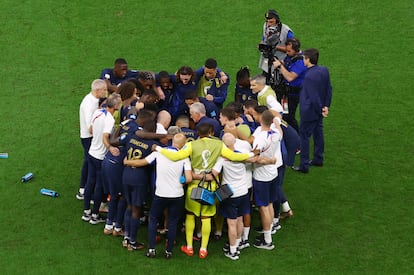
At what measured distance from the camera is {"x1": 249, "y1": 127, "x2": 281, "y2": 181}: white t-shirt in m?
8.09

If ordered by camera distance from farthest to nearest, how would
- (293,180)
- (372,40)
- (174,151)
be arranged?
(372,40), (293,180), (174,151)

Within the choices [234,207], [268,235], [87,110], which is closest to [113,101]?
[87,110]

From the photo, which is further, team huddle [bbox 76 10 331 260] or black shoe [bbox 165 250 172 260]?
black shoe [bbox 165 250 172 260]

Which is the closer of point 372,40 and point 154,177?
point 154,177

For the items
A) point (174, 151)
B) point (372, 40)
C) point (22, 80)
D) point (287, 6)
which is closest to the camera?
point (174, 151)

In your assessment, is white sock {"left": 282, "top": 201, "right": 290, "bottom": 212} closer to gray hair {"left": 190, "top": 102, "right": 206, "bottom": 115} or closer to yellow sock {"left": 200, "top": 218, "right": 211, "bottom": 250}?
yellow sock {"left": 200, "top": 218, "right": 211, "bottom": 250}

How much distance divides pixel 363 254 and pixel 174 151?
282 cm

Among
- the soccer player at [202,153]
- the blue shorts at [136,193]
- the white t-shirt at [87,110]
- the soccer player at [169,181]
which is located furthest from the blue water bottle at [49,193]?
the soccer player at [202,153]

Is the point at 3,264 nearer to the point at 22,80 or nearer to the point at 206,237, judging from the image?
the point at 206,237

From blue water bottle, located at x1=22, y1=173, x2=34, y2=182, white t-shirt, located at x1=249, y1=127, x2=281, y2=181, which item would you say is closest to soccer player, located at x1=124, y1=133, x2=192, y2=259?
white t-shirt, located at x1=249, y1=127, x2=281, y2=181

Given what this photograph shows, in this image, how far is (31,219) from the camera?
892cm

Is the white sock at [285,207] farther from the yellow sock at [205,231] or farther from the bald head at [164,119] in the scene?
the bald head at [164,119]

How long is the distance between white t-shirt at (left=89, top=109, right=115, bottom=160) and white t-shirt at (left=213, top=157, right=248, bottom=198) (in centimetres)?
157

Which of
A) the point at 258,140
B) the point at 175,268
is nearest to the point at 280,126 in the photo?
the point at 258,140
